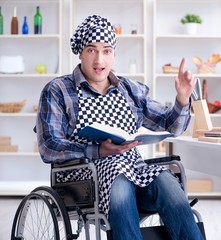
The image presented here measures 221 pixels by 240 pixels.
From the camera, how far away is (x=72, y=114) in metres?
2.41

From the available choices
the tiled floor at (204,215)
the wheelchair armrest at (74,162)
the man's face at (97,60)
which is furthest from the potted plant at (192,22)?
the wheelchair armrest at (74,162)

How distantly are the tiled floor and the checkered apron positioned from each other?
1.61 m

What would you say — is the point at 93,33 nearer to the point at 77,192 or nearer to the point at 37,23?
the point at 77,192

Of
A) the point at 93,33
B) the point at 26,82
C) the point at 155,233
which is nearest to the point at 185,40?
the point at 26,82

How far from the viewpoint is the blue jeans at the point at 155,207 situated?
203 centimetres

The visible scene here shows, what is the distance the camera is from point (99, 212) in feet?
7.09

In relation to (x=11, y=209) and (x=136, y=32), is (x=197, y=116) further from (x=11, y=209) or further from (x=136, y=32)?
(x=136, y=32)

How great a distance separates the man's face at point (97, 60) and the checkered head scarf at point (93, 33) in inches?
0.9

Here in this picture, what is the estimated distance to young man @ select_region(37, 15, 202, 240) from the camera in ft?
6.82

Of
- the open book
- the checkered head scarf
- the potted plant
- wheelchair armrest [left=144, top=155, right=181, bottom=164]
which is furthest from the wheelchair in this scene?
the potted plant

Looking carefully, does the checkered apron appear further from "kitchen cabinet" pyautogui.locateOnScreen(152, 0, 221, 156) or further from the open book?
"kitchen cabinet" pyautogui.locateOnScreen(152, 0, 221, 156)

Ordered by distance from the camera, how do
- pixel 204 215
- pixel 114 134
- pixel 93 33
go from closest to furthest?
1. pixel 114 134
2. pixel 93 33
3. pixel 204 215

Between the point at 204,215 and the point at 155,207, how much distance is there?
2.59 m

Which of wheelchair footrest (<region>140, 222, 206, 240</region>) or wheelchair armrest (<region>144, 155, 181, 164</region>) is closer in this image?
wheelchair footrest (<region>140, 222, 206, 240</region>)
